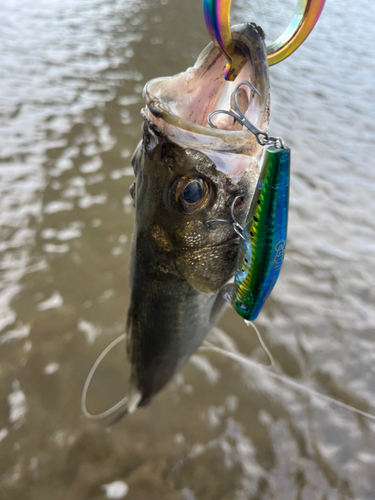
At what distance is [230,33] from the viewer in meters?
0.83

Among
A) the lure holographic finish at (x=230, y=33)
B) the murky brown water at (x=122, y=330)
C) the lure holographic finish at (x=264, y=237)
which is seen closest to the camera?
the lure holographic finish at (x=230, y=33)

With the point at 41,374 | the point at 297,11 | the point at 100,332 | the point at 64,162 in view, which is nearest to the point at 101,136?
the point at 64,162

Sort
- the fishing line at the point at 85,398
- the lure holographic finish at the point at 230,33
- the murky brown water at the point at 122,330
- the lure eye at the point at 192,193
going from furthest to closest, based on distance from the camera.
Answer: the fishing line at the point at 85,398 < the murky brown water at the point at 122,330 < the lure eye at the point at 192,193 < the lure holographic finish at the point at 230,33

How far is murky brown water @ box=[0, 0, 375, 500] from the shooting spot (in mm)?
2053

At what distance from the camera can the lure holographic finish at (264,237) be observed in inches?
33.7

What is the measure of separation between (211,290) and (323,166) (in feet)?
11.4

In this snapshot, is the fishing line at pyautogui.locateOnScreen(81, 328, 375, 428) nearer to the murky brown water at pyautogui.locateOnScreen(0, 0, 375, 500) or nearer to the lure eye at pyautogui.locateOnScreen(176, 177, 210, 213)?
the murky brown water at pyautogui.locateOnScreen(0, 0, 375, 500)

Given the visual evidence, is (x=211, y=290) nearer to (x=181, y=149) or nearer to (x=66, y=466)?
(x=181, y=149)

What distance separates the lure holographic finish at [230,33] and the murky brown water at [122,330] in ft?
6.77

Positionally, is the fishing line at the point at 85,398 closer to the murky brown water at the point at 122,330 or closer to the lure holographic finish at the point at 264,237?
A: the murky brown water at the point at 122,330

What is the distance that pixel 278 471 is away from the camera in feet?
6.80

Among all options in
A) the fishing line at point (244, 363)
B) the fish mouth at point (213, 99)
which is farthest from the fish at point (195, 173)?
the fishing line at point (244, 363)

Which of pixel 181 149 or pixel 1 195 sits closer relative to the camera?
pixel 181 149

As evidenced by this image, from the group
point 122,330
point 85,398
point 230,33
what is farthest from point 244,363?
point 230,33
